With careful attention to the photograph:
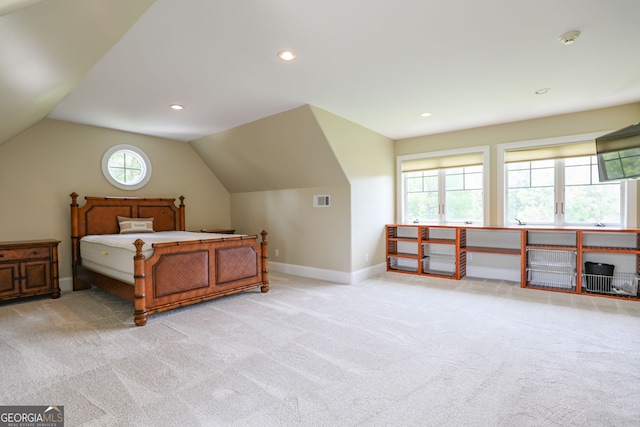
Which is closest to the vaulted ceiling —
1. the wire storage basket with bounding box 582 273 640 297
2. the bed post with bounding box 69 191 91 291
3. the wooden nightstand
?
the bed post with bounding box 69 191 91 291

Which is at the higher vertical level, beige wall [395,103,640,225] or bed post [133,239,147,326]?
beige wall [395,103,640,225]

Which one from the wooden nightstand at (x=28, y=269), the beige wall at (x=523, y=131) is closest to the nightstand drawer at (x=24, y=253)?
the wooden nightstand at (x=28, y=269)

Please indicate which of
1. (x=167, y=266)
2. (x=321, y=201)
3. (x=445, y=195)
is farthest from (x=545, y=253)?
(x=167, y=266)

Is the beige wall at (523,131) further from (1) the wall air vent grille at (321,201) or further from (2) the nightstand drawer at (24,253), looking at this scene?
(2) the nightstand drawer at (24,253)

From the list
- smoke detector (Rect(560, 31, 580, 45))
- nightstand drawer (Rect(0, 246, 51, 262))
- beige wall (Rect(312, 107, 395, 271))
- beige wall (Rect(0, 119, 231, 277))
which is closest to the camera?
smoke detector (Rect(560, 31, 580, 45))

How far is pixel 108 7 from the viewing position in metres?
1.87

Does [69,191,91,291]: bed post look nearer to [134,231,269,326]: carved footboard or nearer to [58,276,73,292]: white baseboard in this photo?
[58,276,73,292]: white baseboard

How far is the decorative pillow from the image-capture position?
16.4 feet

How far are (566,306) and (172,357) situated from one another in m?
4.33

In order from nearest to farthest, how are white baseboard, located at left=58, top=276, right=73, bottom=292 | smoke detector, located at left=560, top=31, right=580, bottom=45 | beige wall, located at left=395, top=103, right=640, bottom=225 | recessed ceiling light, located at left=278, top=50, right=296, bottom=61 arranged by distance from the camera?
1. smoke detector, located at left=560, top=31, right=580, bottom=45
2. recessed ceiling light, located at left=278, top=50, right=296, bottom=61
3. beige wall, located at left=395, top=103, right=640, bottom=225
4. white baseboard, located at left=58, top=276, right=73, bottom=292

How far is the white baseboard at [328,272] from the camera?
502 centimetres

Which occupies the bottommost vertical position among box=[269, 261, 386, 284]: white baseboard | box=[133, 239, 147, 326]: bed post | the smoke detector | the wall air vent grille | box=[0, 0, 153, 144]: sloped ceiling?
box=[269, 261, 386, 284]: white baseboard

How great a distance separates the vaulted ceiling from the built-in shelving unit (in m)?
1.79

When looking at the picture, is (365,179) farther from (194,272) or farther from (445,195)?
(194,272)
